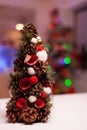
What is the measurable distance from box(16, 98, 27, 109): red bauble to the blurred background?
2.64 meters

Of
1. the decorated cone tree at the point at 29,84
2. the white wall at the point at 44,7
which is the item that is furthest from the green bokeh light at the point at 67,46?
the decorated cone tree at the point at 29,84

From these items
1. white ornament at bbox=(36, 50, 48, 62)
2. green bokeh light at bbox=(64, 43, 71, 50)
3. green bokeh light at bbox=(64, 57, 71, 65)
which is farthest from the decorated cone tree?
green bokeh light at bbox=(64, 43, 71, 50)

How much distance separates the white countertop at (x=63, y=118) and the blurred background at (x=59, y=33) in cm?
227

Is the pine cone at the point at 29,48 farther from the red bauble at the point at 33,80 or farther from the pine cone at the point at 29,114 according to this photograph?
the pine cone at the point at 29,114

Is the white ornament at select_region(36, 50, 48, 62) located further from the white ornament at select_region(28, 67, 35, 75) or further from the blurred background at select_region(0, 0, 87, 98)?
the blurred background at select_region(0, 0, 87, 98)

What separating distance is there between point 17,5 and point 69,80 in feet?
4.98

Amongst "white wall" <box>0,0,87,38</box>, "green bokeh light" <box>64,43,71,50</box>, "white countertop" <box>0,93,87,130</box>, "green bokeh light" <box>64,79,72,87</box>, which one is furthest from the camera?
"white wall" <box>0,0,87,38</box>

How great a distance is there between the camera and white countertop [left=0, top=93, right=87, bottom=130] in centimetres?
94

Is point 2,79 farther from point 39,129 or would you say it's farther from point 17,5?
point 17,5

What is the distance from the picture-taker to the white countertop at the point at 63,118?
94 centimetres

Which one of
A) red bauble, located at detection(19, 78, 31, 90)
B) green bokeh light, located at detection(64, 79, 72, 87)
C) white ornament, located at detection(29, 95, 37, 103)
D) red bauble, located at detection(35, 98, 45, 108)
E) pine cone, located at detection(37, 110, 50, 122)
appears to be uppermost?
red bauble, located at detection(19, 78, 31, 90)

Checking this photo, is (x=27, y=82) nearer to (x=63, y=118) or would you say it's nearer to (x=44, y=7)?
(x=63, y=118)

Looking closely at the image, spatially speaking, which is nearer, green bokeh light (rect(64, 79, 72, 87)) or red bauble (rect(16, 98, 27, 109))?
red bauble (rect(16, 98, 27, 109))

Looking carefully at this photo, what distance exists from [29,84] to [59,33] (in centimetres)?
303
